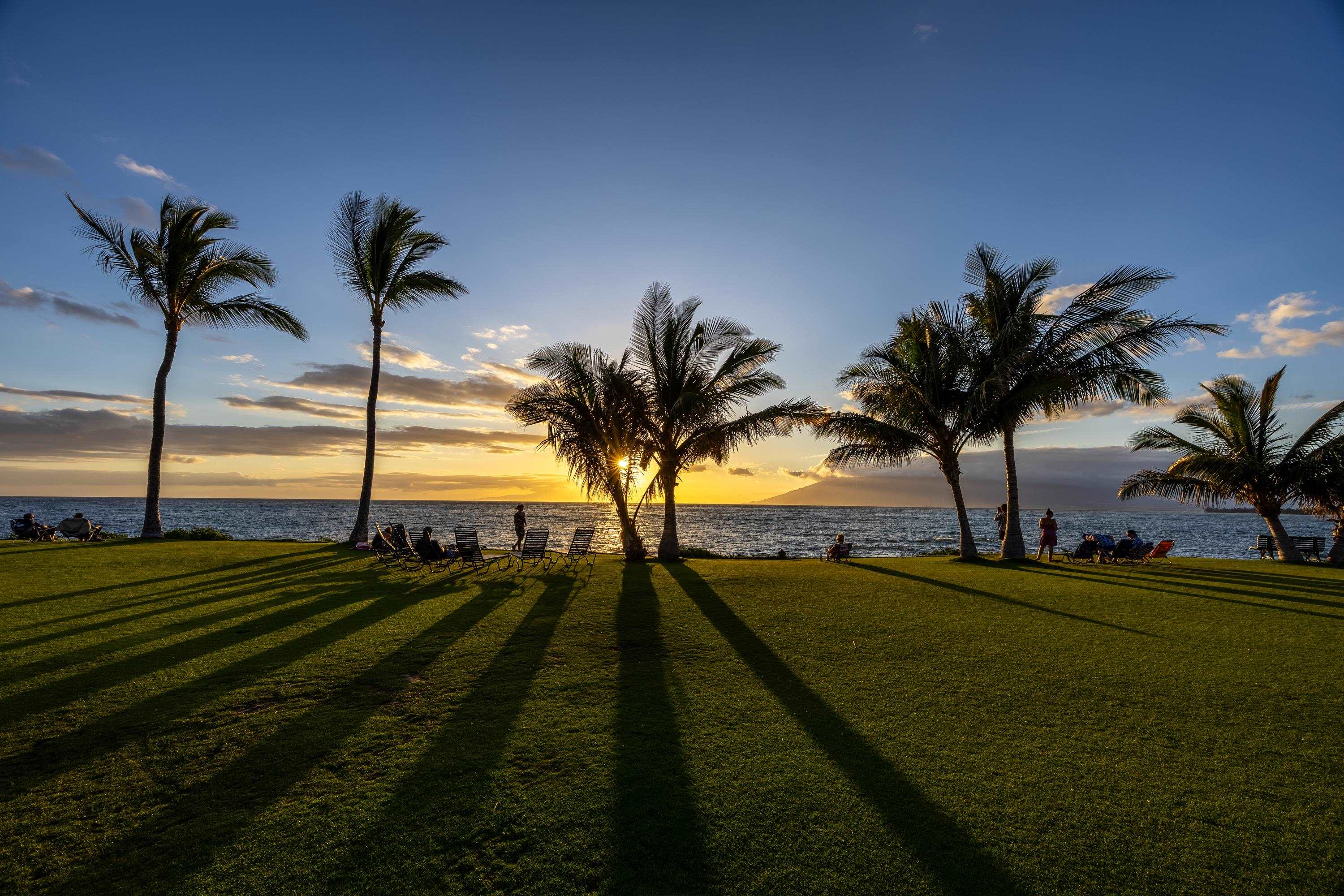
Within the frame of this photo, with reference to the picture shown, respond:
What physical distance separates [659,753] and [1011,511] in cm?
1698

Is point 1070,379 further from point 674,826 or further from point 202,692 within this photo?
point 202,692

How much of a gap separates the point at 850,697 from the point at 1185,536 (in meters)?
70.0

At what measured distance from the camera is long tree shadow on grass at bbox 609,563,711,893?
2984 millimetres

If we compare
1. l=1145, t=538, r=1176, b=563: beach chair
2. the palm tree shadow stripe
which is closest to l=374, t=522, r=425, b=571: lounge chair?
the palm tree shadow stripe

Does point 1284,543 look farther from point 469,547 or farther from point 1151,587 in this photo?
point 469,547

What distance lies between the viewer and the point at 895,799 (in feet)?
12.0

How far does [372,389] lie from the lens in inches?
720

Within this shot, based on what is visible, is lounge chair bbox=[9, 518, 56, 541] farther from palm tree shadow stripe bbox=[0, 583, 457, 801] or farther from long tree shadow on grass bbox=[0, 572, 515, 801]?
palm tree shadow stripe bbox=[0, 583, 457, 801]

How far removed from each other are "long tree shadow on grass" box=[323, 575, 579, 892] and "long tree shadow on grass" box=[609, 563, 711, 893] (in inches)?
25.1

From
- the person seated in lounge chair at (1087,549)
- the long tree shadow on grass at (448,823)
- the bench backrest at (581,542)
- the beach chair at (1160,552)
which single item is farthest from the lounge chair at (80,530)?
the beach chair at (1160,552)

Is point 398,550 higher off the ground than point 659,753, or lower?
higher

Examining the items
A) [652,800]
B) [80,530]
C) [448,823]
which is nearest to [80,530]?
[80,530]

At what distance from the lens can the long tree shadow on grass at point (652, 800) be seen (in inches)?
117

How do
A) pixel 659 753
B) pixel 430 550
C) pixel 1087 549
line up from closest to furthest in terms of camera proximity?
pixel 659 753 → pixel 430 550 → pixel 1087 549
